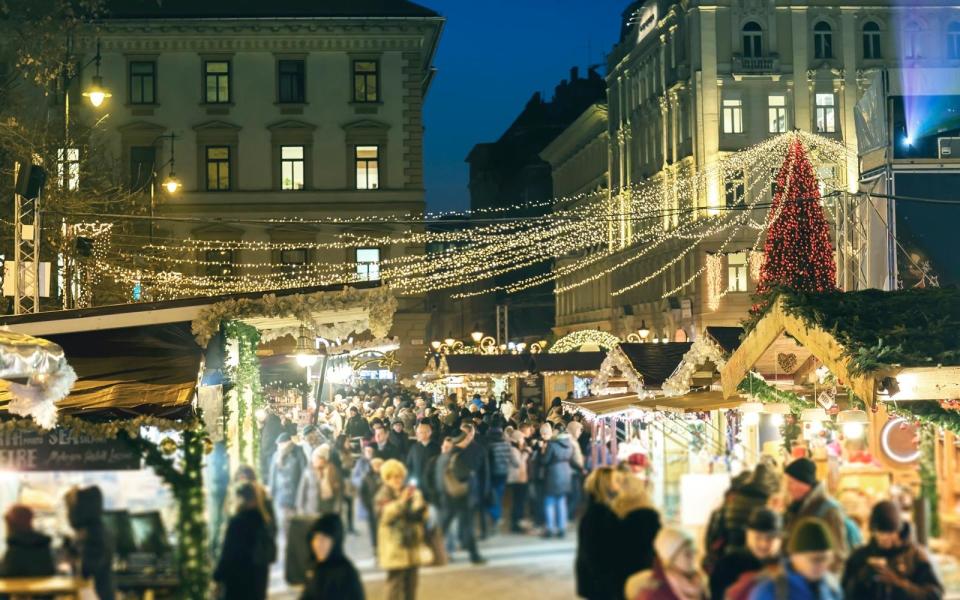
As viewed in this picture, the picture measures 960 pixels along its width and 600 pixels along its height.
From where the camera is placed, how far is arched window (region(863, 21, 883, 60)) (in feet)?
206

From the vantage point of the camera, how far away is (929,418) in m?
16.8

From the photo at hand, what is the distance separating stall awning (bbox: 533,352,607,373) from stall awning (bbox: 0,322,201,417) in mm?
23991

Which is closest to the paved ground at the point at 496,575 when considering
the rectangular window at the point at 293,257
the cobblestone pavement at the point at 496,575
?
the cobblestone pavement at the point at 496,575

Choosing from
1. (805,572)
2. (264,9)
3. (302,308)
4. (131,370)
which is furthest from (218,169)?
(805,572)

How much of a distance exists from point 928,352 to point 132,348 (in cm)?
1009

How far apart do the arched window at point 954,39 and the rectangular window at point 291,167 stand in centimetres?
2676

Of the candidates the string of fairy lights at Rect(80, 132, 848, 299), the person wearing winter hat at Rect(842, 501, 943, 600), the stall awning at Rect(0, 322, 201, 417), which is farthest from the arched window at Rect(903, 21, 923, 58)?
the person wearing winter hat at Rect(842, 501, 943, 600)

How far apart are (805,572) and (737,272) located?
52.8m

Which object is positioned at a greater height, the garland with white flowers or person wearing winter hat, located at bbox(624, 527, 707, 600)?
the garland with white flowers

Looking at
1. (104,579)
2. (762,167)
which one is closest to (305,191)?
(762,167)

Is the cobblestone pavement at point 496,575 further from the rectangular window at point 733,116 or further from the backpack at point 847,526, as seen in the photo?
the rectangular window at point 733,116

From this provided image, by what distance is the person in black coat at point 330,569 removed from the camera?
933cm

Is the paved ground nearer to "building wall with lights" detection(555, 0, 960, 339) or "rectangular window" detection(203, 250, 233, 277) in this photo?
"rectangular window" detection(203, 250, 233, 277)

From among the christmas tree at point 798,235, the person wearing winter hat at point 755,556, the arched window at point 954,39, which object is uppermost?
the arched window at point 954,39
